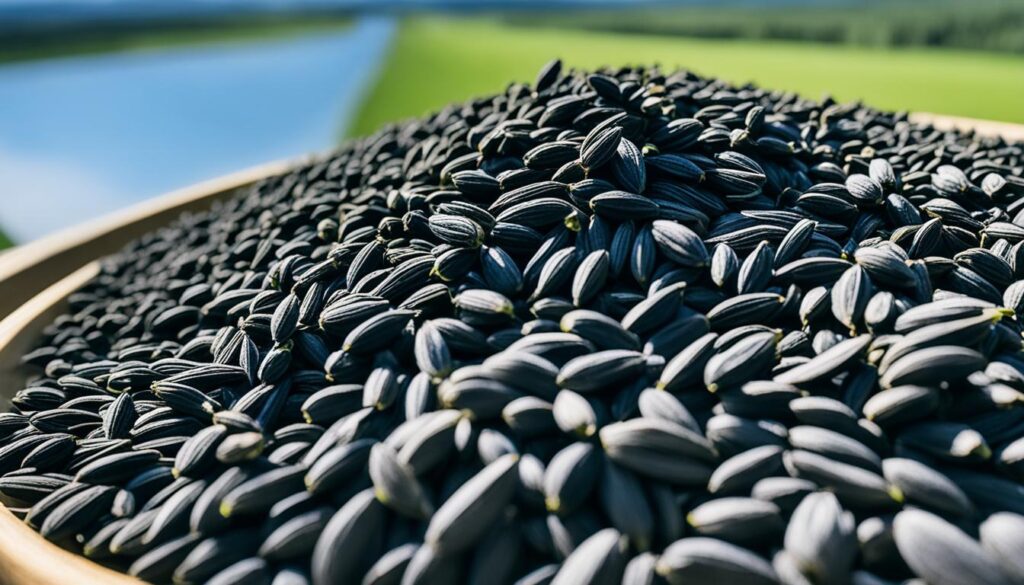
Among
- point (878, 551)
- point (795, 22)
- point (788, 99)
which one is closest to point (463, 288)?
point (878, 551)

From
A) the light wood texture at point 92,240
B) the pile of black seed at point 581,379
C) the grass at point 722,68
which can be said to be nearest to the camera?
the pile of black seed at point 581,379

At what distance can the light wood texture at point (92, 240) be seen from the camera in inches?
87.0

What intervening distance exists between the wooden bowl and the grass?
1.40 m

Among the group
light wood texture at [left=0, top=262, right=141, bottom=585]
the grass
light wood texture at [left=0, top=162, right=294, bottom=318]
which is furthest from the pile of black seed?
the grass

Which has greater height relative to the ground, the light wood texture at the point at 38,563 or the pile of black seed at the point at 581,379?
the pile of black seed at the point at 581,379

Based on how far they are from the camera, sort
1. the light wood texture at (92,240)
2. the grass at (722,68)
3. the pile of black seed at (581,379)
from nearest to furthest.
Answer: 1. the pile of black seed at (581,379)
2. the light wood texture at (92,240)
3. the grass at (722,68)

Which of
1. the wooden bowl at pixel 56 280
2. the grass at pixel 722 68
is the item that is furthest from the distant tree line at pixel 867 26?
the wooden bowl at pixel 56 280

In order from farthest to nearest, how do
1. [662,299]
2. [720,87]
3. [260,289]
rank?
[720,87] < [260,289] < [662,299]

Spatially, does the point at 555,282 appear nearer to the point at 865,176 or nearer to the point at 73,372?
the point at 865,176

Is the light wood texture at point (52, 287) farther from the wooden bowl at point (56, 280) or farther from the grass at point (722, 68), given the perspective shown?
the grass at point (722, 68)

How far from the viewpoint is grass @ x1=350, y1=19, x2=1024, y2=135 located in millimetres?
4711

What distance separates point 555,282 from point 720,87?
3.44ft

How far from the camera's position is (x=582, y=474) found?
3.17 ft

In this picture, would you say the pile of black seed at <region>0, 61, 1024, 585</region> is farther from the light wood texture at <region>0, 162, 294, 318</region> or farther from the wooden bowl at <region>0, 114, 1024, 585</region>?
the light wood texture at <region>0, 162, 294, 318</region>
